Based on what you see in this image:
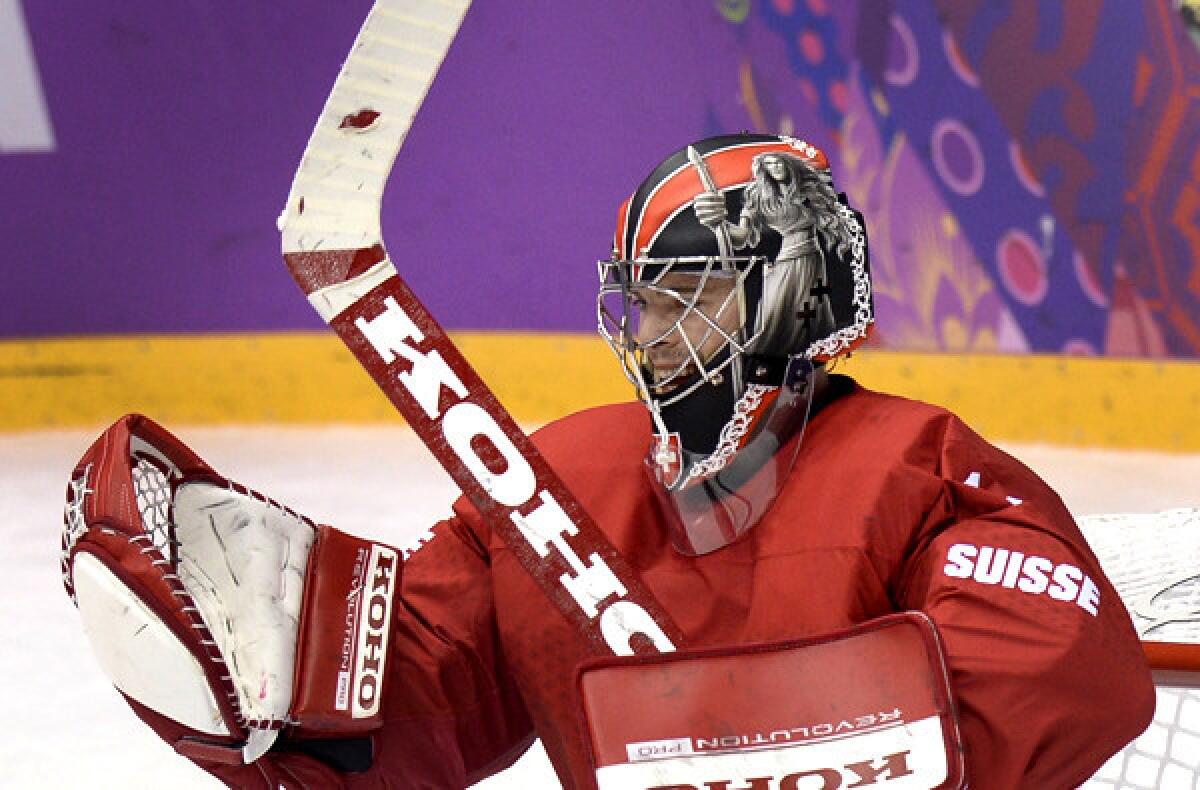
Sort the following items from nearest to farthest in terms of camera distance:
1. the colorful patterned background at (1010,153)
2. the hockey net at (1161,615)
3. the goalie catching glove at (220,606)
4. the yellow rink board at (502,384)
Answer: the goalie catching glove at (220,606) < the hockey net at (1161,615) < the colorful patterned background at (1010,153) < the yellow rink board at (502,384)

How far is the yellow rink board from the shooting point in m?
3.63

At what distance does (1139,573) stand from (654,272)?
606 millimetres

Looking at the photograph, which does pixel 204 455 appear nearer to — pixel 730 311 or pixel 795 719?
pixel 730 311

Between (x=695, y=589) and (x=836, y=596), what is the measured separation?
0.42 feet

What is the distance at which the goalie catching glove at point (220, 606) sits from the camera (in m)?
1.14

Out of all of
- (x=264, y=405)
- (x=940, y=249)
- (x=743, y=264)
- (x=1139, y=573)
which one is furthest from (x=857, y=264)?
(x=264, y=405)

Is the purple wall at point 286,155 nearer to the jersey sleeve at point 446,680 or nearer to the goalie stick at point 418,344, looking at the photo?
the jersey sleeve at point 446,680

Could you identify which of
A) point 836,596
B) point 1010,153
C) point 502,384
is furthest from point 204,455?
point 836,596

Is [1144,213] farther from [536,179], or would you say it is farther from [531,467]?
[531,467]

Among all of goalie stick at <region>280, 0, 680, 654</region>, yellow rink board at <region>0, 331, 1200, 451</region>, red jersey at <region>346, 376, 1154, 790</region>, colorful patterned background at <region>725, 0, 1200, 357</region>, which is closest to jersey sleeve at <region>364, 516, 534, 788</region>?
red jersey at <region>346, 376, 1154, 790</region>

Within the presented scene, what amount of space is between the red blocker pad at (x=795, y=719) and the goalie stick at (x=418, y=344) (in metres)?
0.17

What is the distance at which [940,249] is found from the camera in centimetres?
371

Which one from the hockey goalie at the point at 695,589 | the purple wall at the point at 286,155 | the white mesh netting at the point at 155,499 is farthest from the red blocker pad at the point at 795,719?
the purple wall at the point at 286,155

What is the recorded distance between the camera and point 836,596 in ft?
3.77
